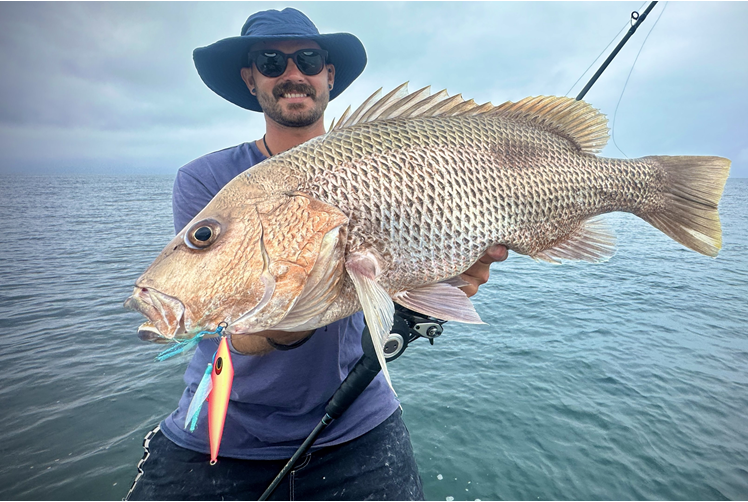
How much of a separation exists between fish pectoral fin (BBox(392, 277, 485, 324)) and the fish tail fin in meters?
1.24

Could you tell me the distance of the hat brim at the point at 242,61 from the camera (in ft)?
8.47

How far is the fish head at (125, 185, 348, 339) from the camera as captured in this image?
1.29 m

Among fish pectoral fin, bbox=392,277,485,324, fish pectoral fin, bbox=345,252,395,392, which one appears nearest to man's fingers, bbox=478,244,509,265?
fish pectoral fin, bbox=392,277,485,324

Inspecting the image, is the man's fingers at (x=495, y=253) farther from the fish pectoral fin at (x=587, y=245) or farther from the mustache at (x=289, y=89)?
the mustache at (x=289, y=89)

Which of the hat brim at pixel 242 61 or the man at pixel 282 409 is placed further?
the hat brim at pixel 242 61

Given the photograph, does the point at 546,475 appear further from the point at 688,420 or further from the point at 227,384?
the point at 227,384

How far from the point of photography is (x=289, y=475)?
214 cm

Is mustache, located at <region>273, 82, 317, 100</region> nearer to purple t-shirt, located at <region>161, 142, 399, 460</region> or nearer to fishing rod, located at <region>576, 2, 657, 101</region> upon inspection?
purple t-shirt, located at <region>161, 142, 399, 460</region>

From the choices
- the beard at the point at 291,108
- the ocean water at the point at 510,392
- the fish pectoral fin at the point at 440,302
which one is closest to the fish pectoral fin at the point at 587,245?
the fish pectoral fin at the point at 440,302

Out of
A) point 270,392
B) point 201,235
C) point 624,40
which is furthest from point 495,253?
point 624,40

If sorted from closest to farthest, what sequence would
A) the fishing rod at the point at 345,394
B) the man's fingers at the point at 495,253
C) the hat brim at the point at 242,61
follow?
1. the man's fingers at the point at 495,253
2. the fishing rod at the point at 345,394
3. the hat brim at the point at 242,61

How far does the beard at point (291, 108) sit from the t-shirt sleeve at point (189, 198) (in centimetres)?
65

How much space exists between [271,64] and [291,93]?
0.21 meters

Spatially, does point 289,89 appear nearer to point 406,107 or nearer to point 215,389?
point 406,107
